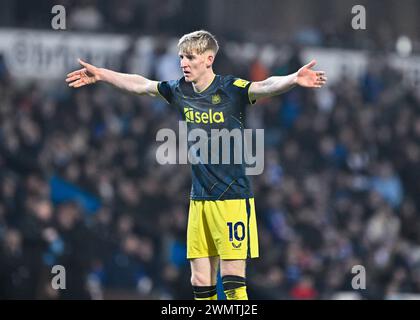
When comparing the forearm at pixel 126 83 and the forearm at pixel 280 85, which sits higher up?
the forearm at pixel 126 83

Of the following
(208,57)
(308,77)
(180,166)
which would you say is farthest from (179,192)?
(308,77)

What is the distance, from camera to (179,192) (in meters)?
16.6

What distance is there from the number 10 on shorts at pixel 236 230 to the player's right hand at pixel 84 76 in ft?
5.47

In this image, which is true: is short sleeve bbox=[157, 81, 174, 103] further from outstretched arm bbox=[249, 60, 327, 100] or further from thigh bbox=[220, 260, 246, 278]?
thigh bbox=[220, 260, 246, 278]

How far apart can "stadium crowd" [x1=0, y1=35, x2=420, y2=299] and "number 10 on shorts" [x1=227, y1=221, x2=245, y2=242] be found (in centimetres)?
444

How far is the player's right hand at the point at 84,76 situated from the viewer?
923cm

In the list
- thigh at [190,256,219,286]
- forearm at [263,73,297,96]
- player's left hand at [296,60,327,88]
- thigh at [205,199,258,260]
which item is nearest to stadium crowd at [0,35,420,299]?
thigh at [190,256,219,286]

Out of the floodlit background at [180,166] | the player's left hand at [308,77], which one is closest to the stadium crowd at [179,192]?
the floodlit background at [180,166]

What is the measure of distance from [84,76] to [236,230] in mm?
1819

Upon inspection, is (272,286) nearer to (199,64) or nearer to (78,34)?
(78,34)

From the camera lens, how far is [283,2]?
21.9 metres

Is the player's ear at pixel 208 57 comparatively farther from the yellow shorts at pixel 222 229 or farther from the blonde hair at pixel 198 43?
the yellow shorts at pixel 222 229

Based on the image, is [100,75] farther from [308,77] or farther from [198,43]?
[308,77]
